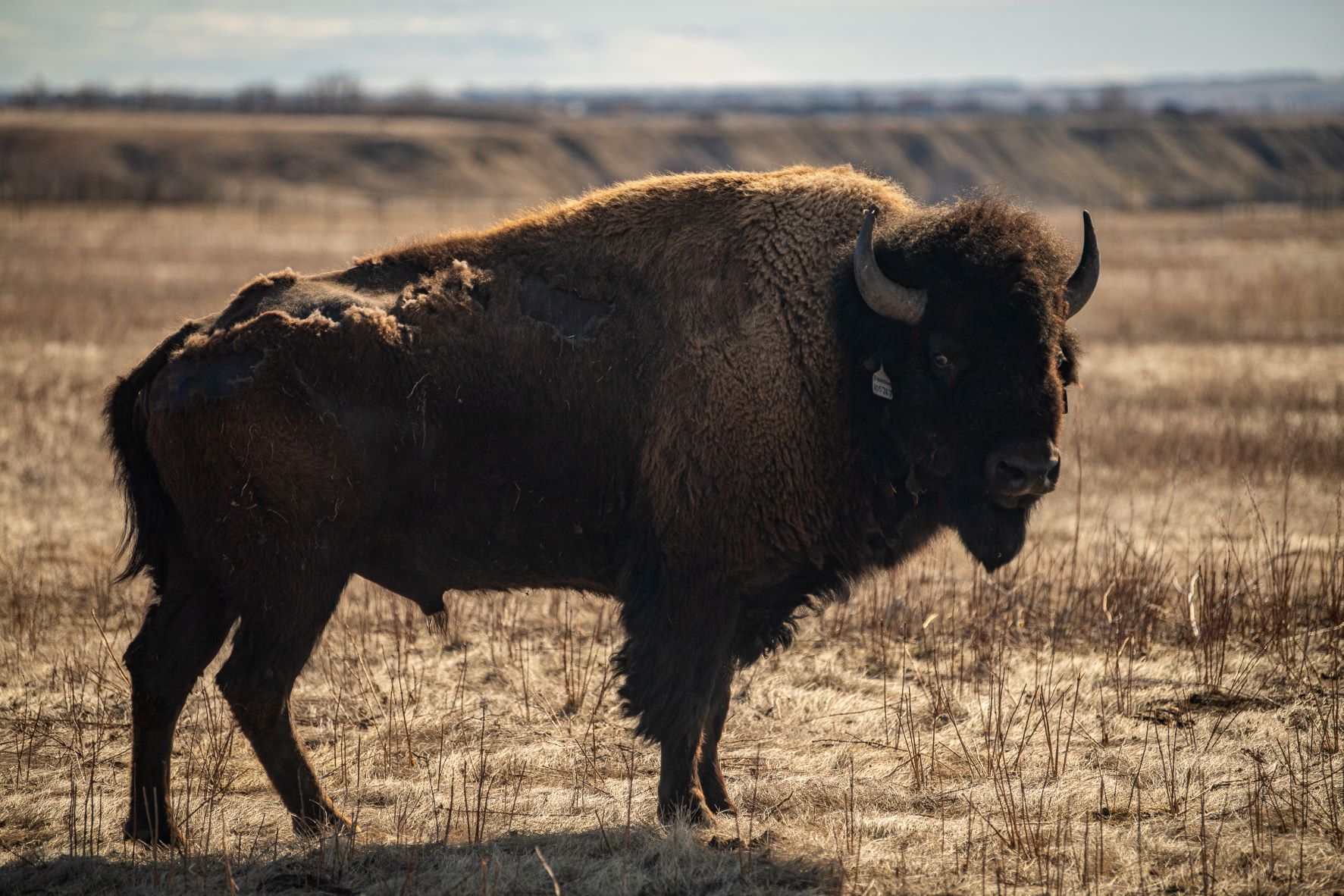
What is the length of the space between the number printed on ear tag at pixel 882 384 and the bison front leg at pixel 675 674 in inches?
44.4

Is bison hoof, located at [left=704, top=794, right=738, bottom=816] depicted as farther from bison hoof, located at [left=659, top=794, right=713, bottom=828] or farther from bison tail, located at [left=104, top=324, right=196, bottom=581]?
bison tail, located at [left=104, top=324, right=196, bottom=581]

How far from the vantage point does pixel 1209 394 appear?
50.3 feet

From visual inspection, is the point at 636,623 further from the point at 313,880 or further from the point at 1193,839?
the point at 1193,839

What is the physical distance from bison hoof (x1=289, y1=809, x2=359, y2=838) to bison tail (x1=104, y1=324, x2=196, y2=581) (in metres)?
1.26

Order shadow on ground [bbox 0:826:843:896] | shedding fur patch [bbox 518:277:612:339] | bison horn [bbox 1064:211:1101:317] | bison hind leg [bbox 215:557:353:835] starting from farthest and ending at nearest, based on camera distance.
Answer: bison horn [bbox 1064:211:1101:317] → shedding fur patch [bbox 518:277:612:339] → bison hind leg [bbox 215:557:353:835] → shadow on ground [bbox 0:826:843:896]

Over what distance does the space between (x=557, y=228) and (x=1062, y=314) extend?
2.39 m

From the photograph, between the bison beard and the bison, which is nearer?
the bison

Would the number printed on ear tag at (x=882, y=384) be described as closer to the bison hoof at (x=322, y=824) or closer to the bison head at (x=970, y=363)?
the bison head at (x=970, y=363)

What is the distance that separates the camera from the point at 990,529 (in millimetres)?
4859

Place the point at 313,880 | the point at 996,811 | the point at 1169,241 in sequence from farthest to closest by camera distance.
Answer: the point at 1169,241, the point at 996,811, the point at 313,880

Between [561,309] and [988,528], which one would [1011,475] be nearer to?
[988,528]

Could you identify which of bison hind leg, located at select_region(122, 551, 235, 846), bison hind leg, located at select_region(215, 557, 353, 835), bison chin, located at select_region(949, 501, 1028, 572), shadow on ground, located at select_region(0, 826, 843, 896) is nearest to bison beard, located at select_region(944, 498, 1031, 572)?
bison chin, located at select_region(949, 501, 1028, 572)

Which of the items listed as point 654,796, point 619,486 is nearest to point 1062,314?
point 619,486

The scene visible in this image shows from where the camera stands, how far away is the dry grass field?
4395 millimetres
